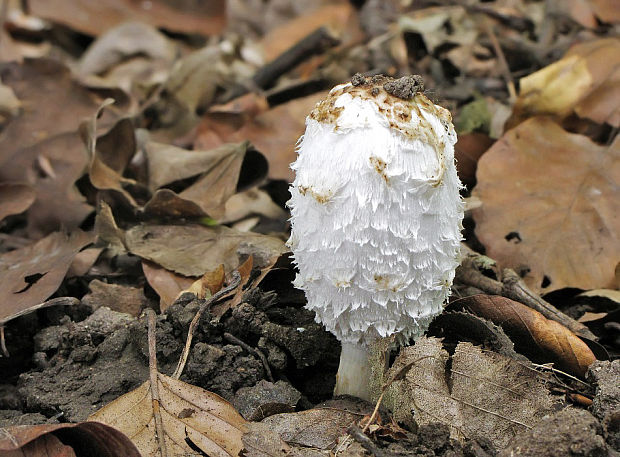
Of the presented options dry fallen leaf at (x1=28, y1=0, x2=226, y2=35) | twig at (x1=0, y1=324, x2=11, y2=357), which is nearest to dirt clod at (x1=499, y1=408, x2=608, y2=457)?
twig at (x1=0, y1=324, x2=11, y2=357)

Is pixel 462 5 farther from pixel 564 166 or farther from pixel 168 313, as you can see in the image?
pixel 168 313

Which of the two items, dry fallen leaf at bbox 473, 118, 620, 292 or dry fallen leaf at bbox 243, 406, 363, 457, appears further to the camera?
dry fallen leaf at bbox 473, 118, 620, 292

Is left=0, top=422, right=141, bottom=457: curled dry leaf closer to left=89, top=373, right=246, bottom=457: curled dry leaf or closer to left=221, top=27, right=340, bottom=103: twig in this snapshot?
left=89, top=373, right=246, bottom=457: curled dry leaf

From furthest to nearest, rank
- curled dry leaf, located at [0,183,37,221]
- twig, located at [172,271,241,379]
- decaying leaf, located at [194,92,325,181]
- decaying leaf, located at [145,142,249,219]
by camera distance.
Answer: decaying leaf, located at [194,92,325,181] < curled dry leaf, located at [0,183,37,221] < decaying leaf, located at [145,142,249,219] < twig, located at [172,271,241,379]

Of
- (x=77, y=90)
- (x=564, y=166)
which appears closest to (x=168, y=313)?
(x=564, y=166)

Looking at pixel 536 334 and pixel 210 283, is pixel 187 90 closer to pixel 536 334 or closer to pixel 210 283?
pixel 210 283

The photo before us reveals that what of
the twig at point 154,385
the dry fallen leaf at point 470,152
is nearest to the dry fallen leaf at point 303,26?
the dry fallen leaf at point 470,152
